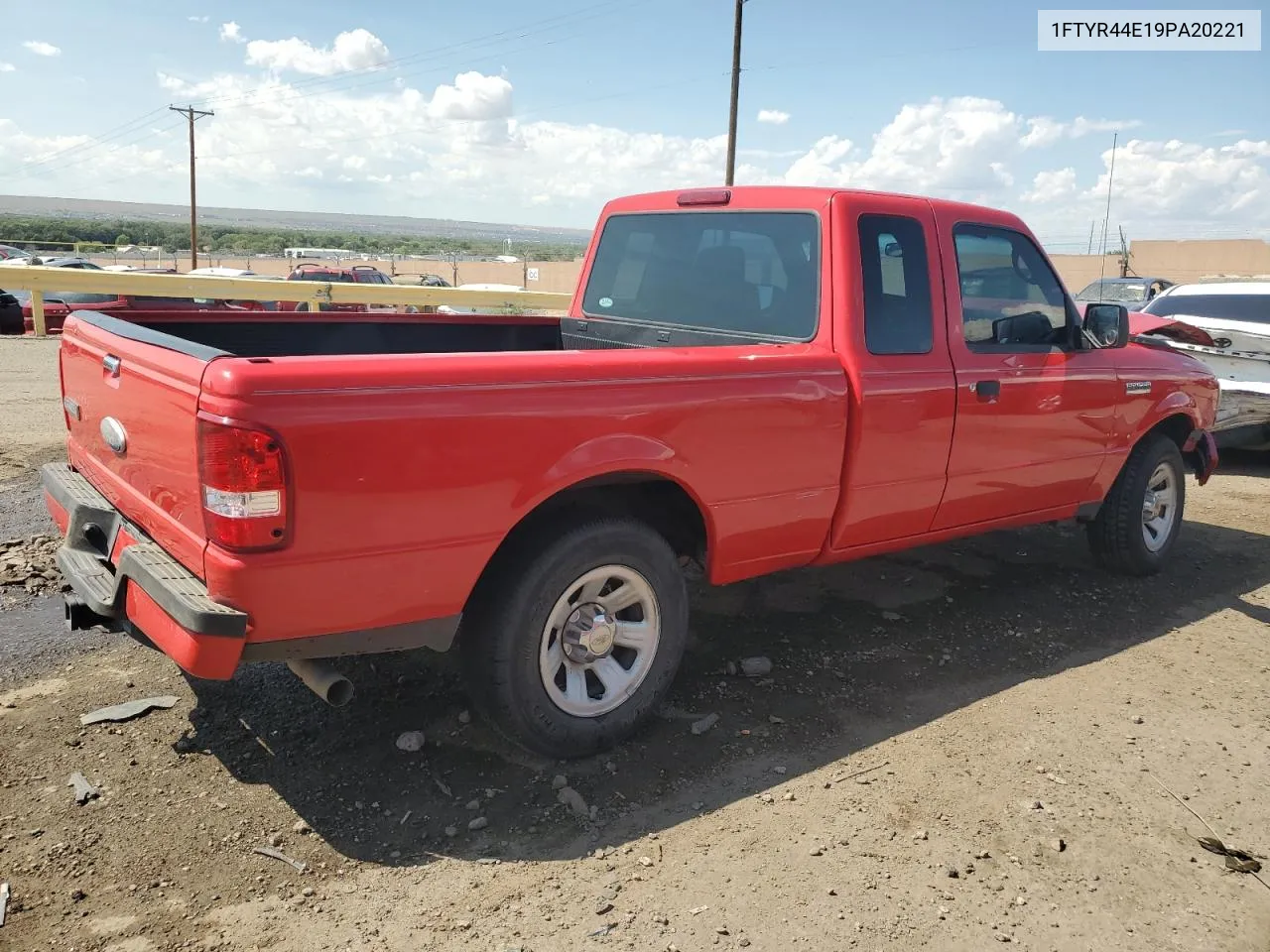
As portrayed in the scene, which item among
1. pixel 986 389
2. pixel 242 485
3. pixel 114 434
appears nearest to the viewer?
pixel 242 485

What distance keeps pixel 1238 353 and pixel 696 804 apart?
8240mm

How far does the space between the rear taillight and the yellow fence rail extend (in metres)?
15.4

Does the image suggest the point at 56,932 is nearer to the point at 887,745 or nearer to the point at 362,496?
the point at 362,496

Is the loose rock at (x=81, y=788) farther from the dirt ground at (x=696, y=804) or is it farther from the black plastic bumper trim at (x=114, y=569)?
the black plastic bumper trim at (x=114, y=569)

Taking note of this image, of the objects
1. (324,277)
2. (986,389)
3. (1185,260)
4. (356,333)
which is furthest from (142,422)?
(1185,260)

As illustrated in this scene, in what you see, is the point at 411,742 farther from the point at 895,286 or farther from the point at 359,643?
the point at 895,286

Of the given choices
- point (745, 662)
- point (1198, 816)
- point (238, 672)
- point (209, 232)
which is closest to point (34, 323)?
point (238, 672)

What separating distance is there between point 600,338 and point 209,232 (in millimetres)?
143302

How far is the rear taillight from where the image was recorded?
8.74ft

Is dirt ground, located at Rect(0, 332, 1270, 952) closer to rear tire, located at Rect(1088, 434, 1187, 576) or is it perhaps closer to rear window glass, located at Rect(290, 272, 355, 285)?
rear tire, located at Rect(1088, 434, 1187, 576)

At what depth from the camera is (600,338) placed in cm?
497

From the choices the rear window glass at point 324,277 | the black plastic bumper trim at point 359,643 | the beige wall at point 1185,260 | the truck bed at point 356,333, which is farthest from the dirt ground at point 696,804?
the beige wall at point 1185,260

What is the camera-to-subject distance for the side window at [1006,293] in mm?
4629

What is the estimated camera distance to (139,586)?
3008 millimetres
